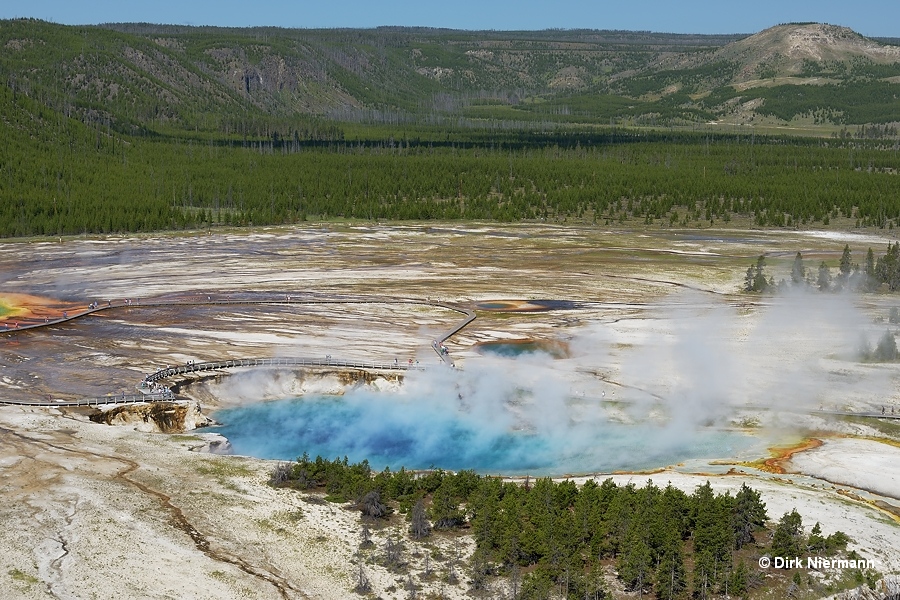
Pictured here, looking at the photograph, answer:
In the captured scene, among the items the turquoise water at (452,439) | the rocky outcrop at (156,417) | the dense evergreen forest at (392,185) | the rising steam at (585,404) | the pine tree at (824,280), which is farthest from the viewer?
the dense evergreen forest at (392,185)

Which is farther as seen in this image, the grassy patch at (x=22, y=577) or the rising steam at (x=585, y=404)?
the rising steam at (x=585, y=404)

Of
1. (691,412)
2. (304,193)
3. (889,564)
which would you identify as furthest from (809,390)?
(304,193)

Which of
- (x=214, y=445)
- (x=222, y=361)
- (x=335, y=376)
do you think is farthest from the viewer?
(x=222, y=361)

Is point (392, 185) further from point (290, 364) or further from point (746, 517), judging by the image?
point (746, 517)

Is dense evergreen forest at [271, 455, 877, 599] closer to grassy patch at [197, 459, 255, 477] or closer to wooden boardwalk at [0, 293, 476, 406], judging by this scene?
grassy patch at [197, 459, 255, 477]

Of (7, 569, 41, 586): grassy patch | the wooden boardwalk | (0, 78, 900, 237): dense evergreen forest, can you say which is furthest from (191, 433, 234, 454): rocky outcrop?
(0, 78, 900, 237): dense evergreen forest

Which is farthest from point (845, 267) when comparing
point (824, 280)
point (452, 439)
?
point (452, 439)

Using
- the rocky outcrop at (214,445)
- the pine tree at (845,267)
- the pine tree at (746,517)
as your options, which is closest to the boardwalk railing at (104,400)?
the rocky outcrop at (214,445)

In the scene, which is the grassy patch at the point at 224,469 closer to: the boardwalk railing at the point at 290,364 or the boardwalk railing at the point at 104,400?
the boardwalk railing at the point at 104,400
